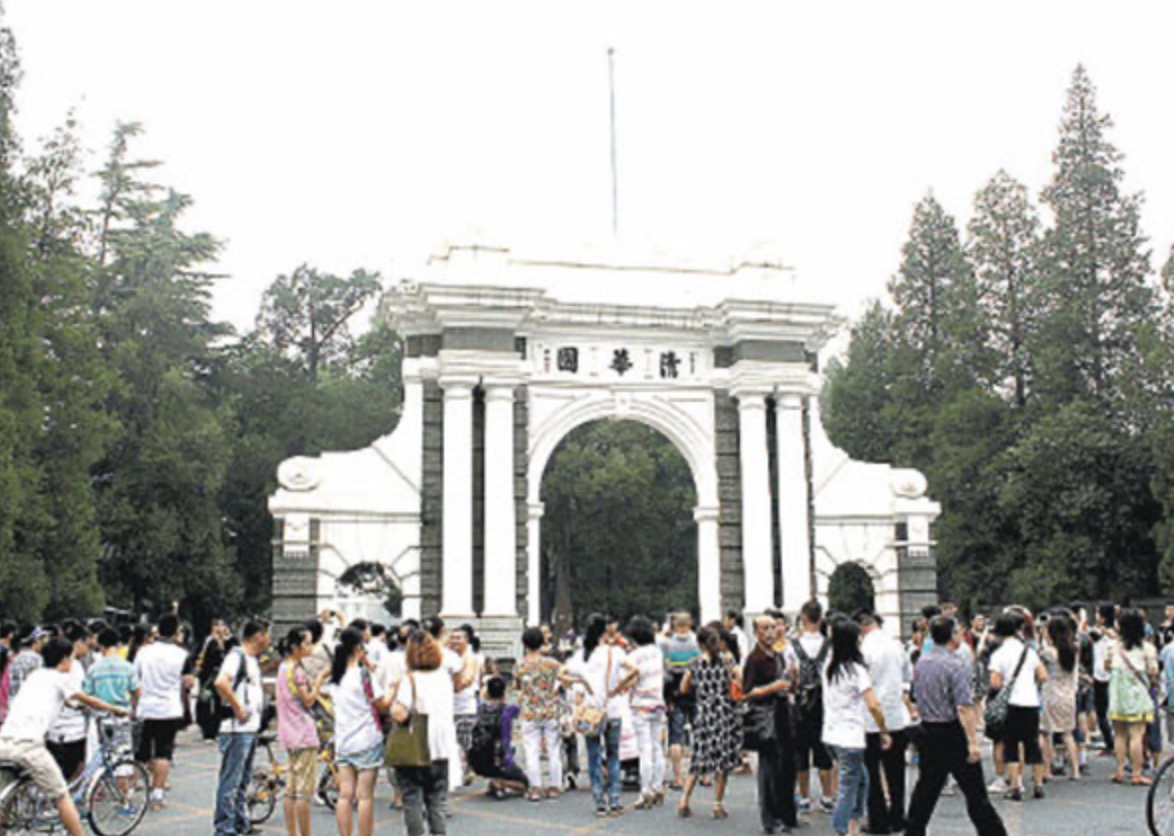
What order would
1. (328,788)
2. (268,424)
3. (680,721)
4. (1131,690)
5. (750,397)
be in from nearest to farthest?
(328,788)
(1131,690)
(680,721)
(750,397)
(268,424)

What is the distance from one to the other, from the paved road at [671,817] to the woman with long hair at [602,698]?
17 cm

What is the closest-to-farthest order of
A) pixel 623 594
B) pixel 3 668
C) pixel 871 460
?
pixel 3 668
pixel 871 460
pixel 623 594

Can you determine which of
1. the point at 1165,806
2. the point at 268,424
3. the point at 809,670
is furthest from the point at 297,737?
the point at 268,424

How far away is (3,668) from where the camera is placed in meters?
10.2

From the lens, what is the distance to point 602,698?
8812mm

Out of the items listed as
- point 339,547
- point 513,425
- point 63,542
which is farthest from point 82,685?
point 63,542

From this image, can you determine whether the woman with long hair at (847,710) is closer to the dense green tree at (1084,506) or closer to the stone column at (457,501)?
the stone column at (457,501)

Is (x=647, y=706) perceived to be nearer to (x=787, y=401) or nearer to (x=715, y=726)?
(x=715, y=726)

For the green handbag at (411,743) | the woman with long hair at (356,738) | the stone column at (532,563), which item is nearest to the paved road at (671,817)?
the woman with long hair at (356,738)

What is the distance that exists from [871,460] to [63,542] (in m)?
20.1

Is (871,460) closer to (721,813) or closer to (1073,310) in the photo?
(1073,310)

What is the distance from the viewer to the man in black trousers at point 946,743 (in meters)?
6.48

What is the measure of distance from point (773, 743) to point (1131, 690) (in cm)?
358

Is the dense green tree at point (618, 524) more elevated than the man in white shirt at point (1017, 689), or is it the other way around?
the dense green tree at point (618, 524)
